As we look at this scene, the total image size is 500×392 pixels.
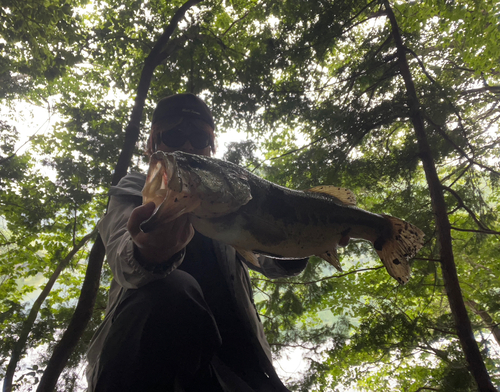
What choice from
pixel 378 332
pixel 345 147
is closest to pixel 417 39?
pixel 345 147

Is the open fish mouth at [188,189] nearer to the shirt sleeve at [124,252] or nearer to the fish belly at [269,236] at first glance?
the fish belly at [269,236]

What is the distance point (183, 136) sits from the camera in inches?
103

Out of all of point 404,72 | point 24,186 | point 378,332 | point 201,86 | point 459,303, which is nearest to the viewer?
point 459,303

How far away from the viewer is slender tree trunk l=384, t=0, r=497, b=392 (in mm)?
3031

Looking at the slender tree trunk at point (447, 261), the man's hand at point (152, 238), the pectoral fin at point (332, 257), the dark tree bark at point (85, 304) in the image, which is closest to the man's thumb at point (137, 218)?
the man's hand at point (152, 238)

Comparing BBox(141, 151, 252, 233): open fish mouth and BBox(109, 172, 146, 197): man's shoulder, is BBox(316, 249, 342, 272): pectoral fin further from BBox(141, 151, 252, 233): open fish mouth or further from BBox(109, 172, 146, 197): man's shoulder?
BBox(109, 172, 146, 197): man's shoulder

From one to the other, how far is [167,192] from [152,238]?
10.3 inches

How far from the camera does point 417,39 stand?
541cm

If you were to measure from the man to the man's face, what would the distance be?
0.80m

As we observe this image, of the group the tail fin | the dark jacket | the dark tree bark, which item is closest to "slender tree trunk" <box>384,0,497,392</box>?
the tail fin

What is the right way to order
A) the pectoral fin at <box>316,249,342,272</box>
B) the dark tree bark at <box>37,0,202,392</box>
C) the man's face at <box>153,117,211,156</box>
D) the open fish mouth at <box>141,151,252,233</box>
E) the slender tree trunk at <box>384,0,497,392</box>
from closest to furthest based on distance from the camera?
the open fish mouth at <box>141,151,252,233</box>, the pectoral fin at <box>316,249,342,272</box>, the man's face at <box>153,117,211,156</box>, the slender tree trunk at <box>384,0,497,392</box>, the dark tree bark at <box>37,0,202,392</box>

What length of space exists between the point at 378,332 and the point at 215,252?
4.25m

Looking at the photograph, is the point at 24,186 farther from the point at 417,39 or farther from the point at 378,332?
the point at 417,39

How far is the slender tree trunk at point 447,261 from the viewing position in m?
3.03
